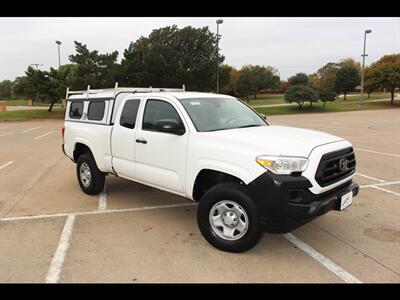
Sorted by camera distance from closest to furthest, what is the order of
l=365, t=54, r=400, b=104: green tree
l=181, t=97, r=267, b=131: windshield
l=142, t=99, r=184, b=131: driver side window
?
l=181, t=97, r=267, b=131: windshield
l=142, t=99, r=184, b=131: driver side window
l=365, t=54, r=400, b=104: green tree

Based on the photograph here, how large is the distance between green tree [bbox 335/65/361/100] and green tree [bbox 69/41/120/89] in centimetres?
4027

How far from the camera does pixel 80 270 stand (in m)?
3.60

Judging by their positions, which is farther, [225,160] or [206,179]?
[206,179]

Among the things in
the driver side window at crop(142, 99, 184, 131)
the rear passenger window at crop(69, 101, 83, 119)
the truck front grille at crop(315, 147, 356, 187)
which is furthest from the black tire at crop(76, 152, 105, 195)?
the truck front grille at crop(315, 147, 356, 187)

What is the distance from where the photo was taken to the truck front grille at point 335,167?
3.72 m

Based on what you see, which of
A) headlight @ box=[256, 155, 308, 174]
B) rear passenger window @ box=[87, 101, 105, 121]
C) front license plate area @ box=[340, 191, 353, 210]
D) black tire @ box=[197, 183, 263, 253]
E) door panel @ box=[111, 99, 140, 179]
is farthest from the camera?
rear passenger window @ box=[87, 101, 105, 121]

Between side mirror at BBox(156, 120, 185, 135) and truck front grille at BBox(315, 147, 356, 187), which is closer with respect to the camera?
truck front grille at BBox(315, 147, 356, 187)

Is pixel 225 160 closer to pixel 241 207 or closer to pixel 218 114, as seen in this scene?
pixel 241 207

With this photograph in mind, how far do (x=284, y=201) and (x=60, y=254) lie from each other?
2.53 meters

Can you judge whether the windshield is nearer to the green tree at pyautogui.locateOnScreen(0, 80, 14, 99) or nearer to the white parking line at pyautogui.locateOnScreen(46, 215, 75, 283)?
the white parking line at pyautogui.locateOnScreen(46, 215, 75, 283)

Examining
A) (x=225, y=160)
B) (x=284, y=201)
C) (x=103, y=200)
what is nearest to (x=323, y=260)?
(x=284, y=201)

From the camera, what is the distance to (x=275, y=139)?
3.95 m

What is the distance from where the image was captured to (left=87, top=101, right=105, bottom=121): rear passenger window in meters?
5.88

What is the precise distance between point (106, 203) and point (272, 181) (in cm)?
328
